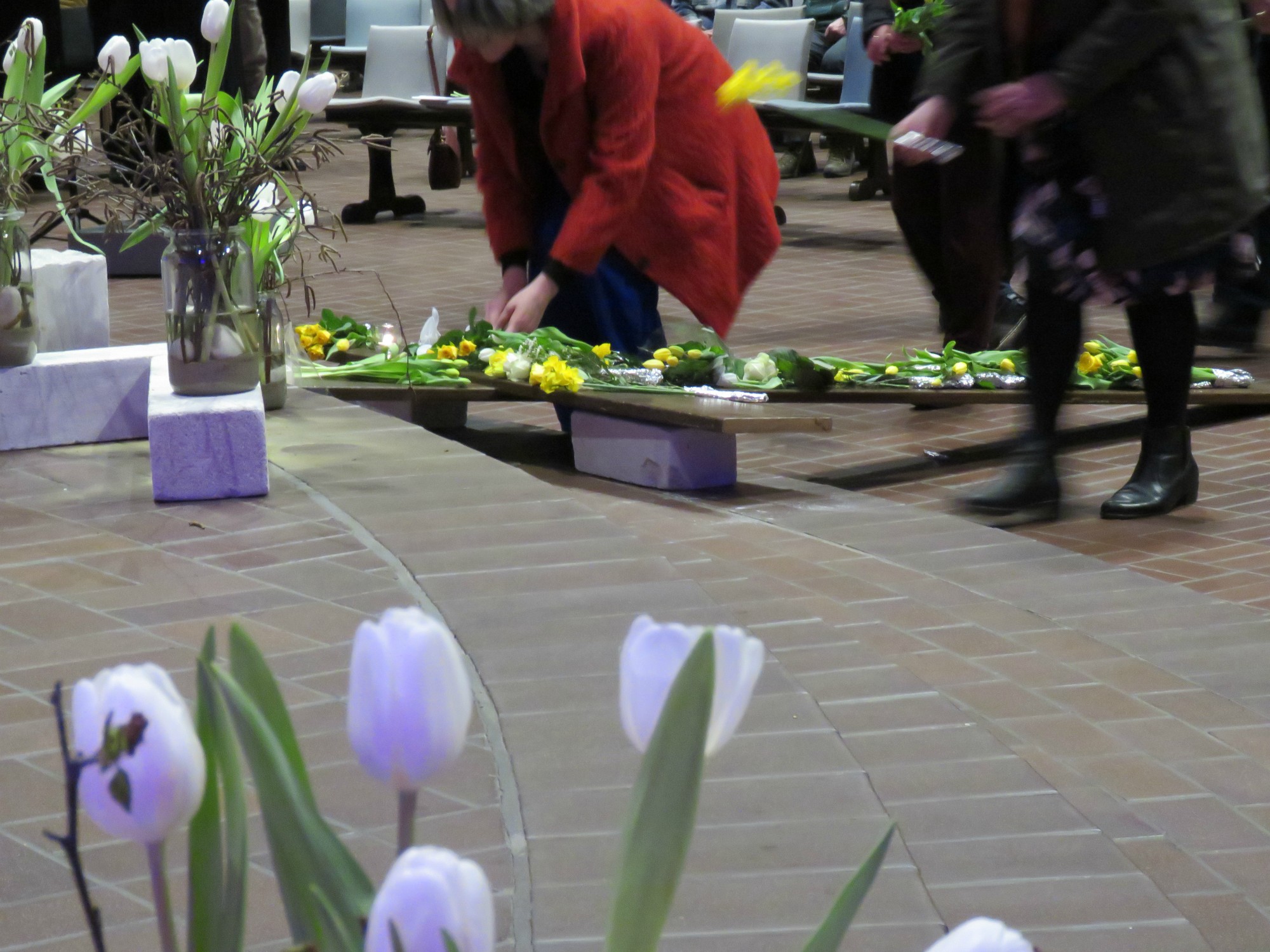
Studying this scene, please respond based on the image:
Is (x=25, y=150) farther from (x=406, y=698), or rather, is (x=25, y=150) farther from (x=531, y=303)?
(x=406, y=698)

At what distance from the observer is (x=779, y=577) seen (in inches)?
129

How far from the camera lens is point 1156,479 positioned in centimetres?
392

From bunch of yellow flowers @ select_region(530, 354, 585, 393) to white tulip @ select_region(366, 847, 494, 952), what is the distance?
3585 mm

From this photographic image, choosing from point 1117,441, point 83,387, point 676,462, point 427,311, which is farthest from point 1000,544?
point 427,311

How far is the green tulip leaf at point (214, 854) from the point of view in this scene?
76cm

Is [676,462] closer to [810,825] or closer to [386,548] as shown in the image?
[386,548]

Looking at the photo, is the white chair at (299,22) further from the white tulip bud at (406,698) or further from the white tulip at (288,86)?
the white tulip bud at (406,698)

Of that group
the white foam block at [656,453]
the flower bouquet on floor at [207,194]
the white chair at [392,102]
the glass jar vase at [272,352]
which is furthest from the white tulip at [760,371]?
the white chair at [392,102]

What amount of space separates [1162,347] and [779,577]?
1.14 metres

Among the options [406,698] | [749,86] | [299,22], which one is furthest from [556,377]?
[299,22]

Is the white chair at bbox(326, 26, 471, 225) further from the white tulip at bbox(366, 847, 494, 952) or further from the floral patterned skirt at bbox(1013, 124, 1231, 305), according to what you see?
the white tulip at bbox(366, 847, 494, 952)

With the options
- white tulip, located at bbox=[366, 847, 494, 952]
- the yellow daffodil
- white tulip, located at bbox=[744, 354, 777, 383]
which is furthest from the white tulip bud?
white tulip, located at bbox=[744, 354, 777, 383]

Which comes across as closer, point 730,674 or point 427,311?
point 730,674

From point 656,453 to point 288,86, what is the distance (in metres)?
1.25
